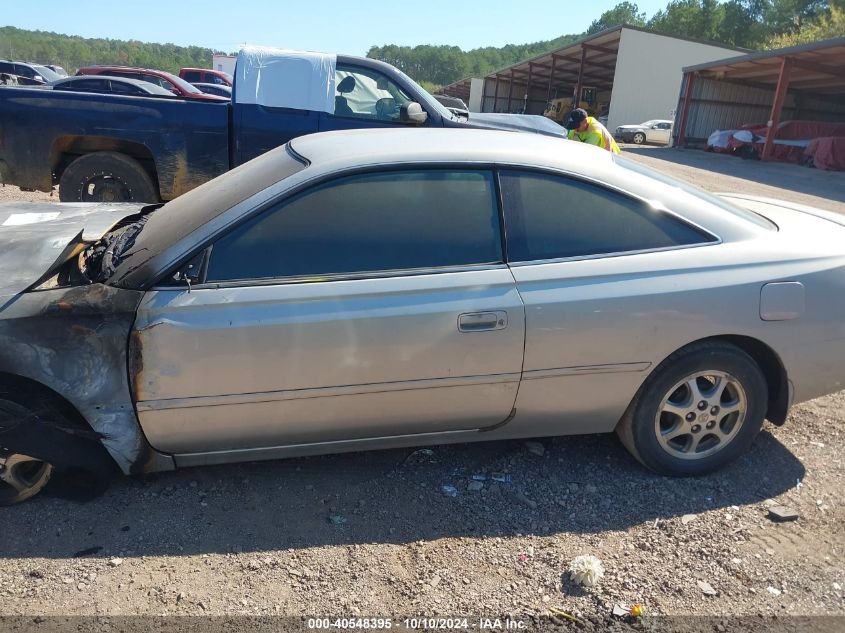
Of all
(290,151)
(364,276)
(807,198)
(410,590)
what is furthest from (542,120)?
(807,198)

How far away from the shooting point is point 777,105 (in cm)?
2334

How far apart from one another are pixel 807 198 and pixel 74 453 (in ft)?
51.4

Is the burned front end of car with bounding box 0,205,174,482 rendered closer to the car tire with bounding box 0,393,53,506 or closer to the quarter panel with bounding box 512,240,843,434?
the car tire with bounding box 0,393,53,506

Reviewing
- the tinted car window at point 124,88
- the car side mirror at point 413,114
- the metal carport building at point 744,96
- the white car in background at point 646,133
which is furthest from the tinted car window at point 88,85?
the white car in background at point 646,133

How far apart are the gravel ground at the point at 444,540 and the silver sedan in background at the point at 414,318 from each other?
0.24 meters

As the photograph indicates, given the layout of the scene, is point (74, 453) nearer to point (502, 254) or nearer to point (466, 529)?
point (466, 529)

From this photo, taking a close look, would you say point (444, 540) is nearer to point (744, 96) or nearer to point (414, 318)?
point (414, 318)

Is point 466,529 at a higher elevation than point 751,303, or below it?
below

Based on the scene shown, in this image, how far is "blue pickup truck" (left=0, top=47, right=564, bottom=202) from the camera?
6.28 m

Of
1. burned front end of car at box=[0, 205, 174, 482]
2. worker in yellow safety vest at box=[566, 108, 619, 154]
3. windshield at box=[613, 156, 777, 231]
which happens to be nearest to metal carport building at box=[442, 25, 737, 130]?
worker in yellow safety vest at box=[566, 108, 619, 154]

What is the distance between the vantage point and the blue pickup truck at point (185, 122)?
6277 millimetres

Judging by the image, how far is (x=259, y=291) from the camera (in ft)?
8.43

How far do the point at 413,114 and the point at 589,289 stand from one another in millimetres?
4295

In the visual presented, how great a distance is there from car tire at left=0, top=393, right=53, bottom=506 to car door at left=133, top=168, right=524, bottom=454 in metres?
0.51
